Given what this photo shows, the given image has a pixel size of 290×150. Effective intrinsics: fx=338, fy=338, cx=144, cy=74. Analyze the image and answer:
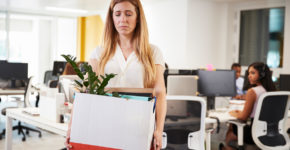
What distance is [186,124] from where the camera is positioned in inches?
100

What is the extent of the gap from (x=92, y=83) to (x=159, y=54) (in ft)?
1.58

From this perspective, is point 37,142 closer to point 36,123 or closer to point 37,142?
point 37,142

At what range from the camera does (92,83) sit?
55.1 inches

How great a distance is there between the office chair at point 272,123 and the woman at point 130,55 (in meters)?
1.83

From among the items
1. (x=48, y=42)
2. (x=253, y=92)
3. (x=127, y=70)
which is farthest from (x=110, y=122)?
(x=48, y=42)

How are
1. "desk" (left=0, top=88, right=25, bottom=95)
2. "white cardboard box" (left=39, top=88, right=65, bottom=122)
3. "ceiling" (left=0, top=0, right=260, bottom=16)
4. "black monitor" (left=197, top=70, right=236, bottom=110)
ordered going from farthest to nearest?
1. "ceiling" (left=0, top=0, right=260, bottom=16)
2. "desk" (left=0, top=88, right=25, bottom=95)
3. "black monitor" (left=197, top=70, right=236, bottom=110)
4. "white cardboard box" (left=39, top=88, right=65, bottom=122)

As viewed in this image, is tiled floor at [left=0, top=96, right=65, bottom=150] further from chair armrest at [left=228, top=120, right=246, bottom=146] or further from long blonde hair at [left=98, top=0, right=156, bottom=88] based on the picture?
long blonde hair at [left=98, top=0, right=156, bottom=88]

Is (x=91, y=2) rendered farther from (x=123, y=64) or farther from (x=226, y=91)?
(x=123, y=64)

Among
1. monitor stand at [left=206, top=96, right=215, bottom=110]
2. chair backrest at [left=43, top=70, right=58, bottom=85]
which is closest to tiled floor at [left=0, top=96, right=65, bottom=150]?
chair backrest at [left=43, top=70, right=58, bottom=85]

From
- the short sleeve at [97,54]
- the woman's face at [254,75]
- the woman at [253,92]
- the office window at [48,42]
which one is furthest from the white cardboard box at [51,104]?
the office window at [48,42]

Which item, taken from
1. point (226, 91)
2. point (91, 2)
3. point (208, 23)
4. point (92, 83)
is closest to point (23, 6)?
point (91, 2)

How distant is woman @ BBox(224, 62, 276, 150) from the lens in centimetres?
352

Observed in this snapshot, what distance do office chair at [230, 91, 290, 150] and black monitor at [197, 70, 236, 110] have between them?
83 centimetres

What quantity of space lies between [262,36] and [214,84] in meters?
4.56
